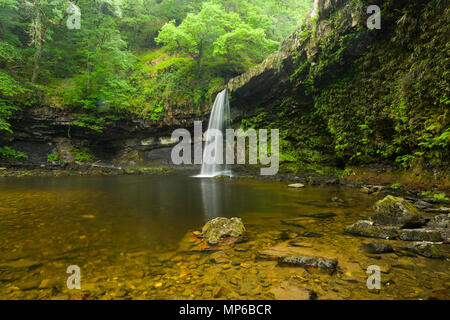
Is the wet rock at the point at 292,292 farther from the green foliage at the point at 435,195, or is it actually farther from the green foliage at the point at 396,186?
the green foliage at the point at 396,186

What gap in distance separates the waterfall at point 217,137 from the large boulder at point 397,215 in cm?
1130

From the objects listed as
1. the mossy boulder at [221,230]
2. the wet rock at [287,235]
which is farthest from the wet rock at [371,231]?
the mossy boulder at [221,230]

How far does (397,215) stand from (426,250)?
1.15m

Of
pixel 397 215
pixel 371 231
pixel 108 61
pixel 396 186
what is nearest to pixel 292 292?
pixel 371 231

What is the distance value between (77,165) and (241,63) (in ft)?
48.2

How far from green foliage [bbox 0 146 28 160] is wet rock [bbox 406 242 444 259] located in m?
20.9

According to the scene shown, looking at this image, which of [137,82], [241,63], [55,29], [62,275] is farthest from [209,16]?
[62,275]

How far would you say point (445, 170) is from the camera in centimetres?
586

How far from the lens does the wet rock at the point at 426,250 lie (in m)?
2.31

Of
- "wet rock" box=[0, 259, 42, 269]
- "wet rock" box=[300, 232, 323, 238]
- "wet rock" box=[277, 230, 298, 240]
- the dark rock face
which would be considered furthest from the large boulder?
the dark rock face

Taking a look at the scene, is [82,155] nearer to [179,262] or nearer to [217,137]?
[217,137]

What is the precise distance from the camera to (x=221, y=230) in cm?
312
